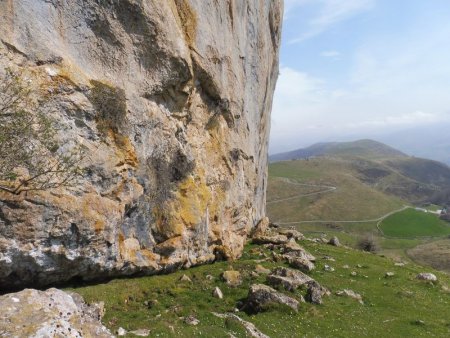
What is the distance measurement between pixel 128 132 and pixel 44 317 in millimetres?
15408

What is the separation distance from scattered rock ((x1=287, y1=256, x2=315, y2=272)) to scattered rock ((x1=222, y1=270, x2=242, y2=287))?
8.27m

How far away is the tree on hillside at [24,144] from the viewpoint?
19625mm

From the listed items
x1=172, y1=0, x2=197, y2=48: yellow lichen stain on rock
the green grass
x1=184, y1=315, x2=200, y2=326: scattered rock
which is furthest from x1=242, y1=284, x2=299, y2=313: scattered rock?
the green grass

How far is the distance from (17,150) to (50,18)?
992 cm

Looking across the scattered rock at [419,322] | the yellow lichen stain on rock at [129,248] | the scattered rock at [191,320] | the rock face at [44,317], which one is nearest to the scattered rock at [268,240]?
the scattered rock at [419,322]

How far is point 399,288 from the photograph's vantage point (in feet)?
126

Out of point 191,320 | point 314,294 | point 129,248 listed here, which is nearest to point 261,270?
point 314,294

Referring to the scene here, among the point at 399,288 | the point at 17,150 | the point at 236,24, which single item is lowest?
the point at 399,288

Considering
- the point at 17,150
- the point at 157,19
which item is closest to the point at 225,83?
the point at 157,19

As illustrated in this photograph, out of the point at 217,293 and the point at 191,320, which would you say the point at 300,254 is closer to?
the point at 217,293

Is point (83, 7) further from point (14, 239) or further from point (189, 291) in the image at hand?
point (189, 291)

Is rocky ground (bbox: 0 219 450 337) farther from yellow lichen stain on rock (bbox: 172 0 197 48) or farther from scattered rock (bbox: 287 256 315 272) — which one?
yellow lichen stain on rock (bbox: 172 0 197 48)

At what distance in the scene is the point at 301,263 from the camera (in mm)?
40219

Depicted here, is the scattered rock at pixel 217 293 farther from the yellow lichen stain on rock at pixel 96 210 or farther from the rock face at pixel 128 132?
the yellow lichen stain on rock at pixel 96 210
